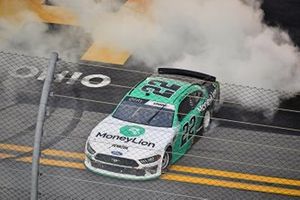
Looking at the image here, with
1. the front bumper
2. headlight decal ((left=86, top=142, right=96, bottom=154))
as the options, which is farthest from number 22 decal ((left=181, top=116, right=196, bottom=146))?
headlight decal ((left=86, top=142, right=96, bottom=154))

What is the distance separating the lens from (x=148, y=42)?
15.4 m

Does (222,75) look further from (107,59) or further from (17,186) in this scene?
(17,186)

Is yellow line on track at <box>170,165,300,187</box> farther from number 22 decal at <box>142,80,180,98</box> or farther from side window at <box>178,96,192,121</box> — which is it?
number 22 decal at <box>142,80,180,98</box>

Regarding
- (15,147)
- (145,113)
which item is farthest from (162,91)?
(15,147)

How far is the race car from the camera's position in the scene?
1021 cm

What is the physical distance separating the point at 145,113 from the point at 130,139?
0.76 meters

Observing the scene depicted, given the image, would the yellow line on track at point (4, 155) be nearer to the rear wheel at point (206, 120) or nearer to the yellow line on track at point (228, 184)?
the yellow line on track at point (228, 184)

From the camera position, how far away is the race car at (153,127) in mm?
10211

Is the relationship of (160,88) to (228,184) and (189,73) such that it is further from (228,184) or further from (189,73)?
(228,184)

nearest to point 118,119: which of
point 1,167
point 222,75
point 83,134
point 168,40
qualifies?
point 83,134

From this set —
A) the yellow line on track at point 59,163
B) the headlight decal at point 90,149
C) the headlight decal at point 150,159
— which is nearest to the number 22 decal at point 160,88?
the headlight decal at point 150,159

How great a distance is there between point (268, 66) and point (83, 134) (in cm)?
438

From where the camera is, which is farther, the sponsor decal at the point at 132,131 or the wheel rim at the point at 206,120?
the wheel rim at the point at 206,120

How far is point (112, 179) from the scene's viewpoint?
407 inches
